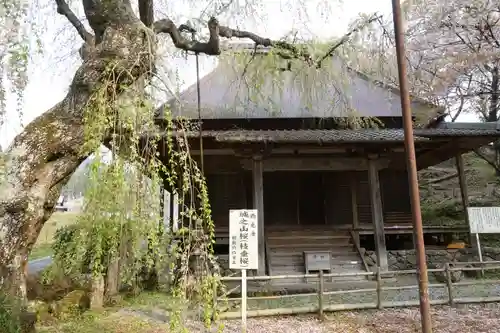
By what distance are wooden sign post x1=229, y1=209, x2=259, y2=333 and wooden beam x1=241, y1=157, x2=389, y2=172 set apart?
14.7 feet

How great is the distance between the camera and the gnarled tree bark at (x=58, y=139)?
3.79 meters

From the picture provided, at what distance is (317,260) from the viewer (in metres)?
9.64

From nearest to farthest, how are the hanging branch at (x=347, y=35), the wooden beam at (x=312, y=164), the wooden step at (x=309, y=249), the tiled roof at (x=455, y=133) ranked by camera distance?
the hanging branch at (x=347, y=35)
the tiled roof at (x=455, y=133)
the wooden step at (x=309, y=249)
the wooden beam at (x=312, y=164)

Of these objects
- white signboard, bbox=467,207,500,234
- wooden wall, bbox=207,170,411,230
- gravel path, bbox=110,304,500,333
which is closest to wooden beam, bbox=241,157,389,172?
wooden wall, bbox=207,170,411,230

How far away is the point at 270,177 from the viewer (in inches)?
473

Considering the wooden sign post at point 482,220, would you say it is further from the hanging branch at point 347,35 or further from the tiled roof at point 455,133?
the hanging branch at point 347,35

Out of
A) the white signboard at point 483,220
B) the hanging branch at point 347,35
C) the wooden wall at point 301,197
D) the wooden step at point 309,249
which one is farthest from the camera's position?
the wooden wall at point 301,197

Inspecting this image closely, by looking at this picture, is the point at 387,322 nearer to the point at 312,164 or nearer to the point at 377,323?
the point at 377,323

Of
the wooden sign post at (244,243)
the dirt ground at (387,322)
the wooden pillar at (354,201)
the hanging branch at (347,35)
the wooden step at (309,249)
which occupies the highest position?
the hanging branch at (347,35)

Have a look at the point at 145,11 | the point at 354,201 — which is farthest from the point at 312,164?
the point at 145,11

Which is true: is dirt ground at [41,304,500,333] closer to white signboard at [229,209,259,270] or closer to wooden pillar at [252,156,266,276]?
white signboard at [229,209,259,270]

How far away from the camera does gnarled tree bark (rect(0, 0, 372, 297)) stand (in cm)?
379

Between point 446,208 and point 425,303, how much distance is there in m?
13.1

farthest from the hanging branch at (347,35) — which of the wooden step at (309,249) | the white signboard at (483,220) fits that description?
the white signboard at (483,220)
